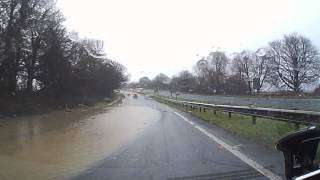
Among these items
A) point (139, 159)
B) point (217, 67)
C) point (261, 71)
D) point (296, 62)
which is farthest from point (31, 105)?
point (217, 67)

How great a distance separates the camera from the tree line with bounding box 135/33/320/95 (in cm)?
10019

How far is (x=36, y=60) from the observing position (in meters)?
60.8

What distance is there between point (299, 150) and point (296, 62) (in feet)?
336

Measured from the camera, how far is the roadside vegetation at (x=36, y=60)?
5247 centimetres

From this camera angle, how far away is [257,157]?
13.3 m

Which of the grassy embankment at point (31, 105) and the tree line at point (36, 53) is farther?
the tree line at point (36, 53)

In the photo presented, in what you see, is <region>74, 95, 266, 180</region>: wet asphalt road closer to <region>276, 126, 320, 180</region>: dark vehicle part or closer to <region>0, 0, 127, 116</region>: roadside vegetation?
<region>276, 126, 320, 180</region>: dark vehicle part

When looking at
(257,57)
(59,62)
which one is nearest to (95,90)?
(59,62)

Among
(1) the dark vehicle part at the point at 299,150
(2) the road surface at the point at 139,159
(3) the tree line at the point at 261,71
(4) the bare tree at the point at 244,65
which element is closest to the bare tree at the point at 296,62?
(3) the tree line at the point at 261,71

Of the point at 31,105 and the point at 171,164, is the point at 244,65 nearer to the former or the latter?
the point at 31,105

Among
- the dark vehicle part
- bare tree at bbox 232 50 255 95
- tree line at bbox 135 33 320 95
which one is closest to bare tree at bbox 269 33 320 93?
tree line at bbox 135 33 320 95

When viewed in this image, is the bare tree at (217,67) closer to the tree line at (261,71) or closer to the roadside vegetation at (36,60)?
the tree line at (261,71)

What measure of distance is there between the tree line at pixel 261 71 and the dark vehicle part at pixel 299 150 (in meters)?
47.2

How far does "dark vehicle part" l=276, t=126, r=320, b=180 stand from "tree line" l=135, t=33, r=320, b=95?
155ft
